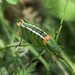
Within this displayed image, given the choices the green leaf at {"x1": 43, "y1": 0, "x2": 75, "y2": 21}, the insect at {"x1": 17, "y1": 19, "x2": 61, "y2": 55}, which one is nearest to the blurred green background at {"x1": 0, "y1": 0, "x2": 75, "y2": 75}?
the green leaf at {"x1": 43, "y1": 0, "x2": 75, "y2": 21}

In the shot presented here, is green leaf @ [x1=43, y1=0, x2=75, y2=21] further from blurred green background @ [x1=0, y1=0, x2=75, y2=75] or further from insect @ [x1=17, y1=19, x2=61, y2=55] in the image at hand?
insect @ [x1=17, y1=19, x2=61, y2=55]

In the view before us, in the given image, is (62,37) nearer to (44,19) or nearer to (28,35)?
(44,19)

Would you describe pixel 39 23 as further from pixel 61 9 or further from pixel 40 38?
pixel 40 38

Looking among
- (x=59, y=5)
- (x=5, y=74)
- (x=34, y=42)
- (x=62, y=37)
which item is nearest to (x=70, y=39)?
(x=62, y=37)

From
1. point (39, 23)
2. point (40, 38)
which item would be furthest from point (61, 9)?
point (40, 38)

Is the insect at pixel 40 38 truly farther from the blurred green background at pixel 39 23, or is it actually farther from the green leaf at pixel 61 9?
the green leaf at pixel 61 9

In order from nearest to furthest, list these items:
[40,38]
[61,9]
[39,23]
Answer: [40,38] → [61,9] → [39,23]

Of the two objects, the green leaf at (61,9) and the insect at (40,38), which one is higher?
the green leaf at (61,9)

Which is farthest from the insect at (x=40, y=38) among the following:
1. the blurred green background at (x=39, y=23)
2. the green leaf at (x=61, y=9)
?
the green leaf at (x=61, y=9)
